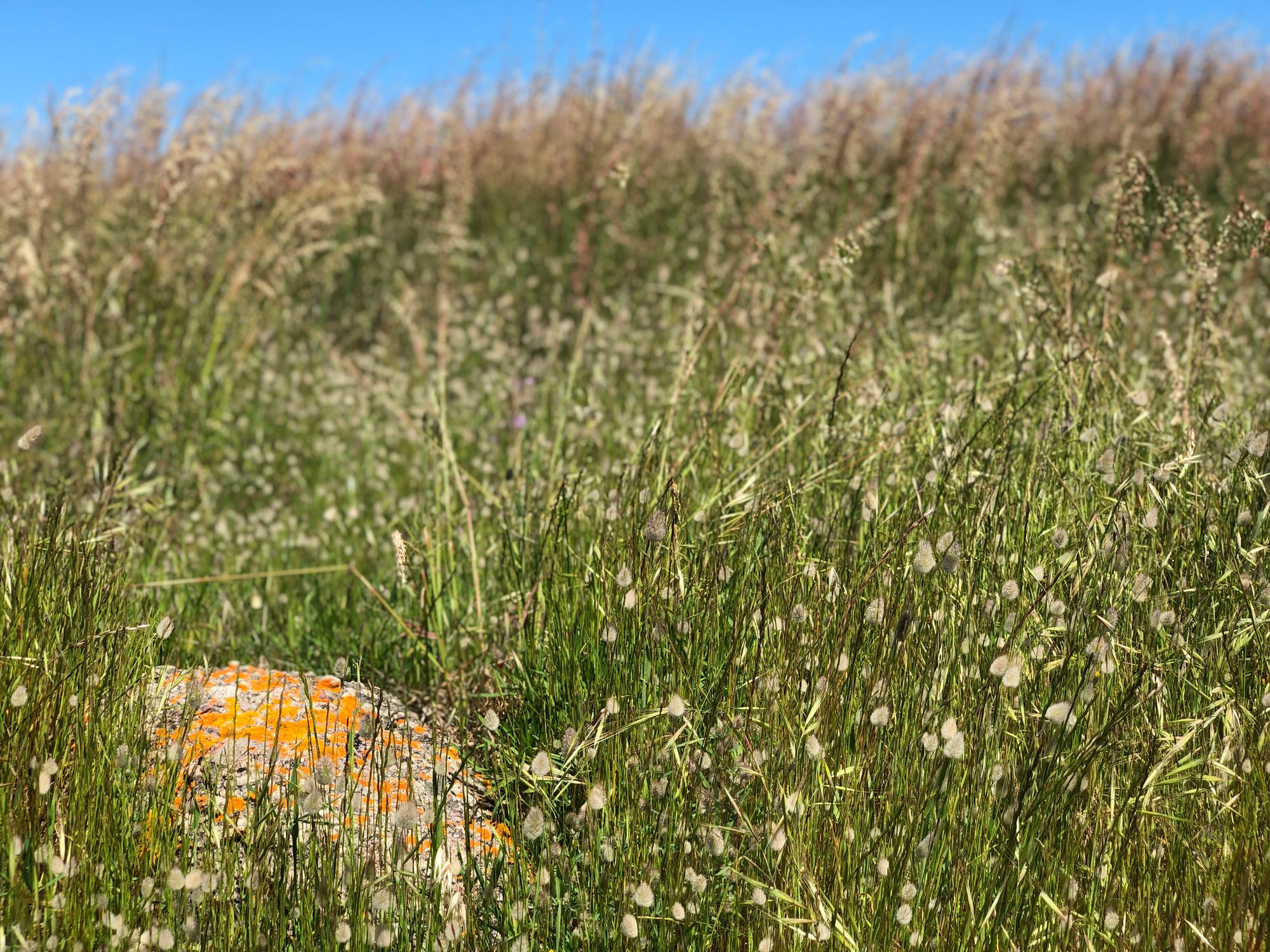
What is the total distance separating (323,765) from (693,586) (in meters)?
0.95

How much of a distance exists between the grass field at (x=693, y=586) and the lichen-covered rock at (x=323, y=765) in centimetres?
8

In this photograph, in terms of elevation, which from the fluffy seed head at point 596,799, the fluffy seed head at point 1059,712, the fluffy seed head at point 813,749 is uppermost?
the fluffy seed head at point 1059,712

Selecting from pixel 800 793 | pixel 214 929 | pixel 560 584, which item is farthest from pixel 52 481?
A: pixel 800 793

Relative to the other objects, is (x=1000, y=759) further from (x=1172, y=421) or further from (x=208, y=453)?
(x=208, y=453)

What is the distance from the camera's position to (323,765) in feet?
5.74

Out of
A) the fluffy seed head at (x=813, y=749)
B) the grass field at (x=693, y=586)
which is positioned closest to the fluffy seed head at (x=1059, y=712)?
the grass field at (x=693, y=586)

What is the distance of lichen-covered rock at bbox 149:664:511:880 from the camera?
1.80 m

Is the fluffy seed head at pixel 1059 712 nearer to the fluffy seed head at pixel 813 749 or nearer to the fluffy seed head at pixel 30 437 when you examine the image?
the fluffy seed head at pixel 813 749

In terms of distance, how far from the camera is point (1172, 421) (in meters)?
3.22

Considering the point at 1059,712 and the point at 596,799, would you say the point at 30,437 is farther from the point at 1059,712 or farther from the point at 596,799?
the point at 1059,712

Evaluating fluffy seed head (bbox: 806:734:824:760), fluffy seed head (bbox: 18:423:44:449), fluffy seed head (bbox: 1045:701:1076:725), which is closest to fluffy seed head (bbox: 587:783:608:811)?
fluffy seed head (bbox: 806:734:824:760)

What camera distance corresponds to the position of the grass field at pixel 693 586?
1895mm

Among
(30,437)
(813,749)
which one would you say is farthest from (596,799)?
(30,437)

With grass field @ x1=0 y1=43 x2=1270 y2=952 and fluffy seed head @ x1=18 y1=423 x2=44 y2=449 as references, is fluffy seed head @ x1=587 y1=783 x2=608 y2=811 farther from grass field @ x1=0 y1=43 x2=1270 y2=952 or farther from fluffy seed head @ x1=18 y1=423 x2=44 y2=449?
fluffy seed head @ x1=18 y1=423 x2=44 y2=449
